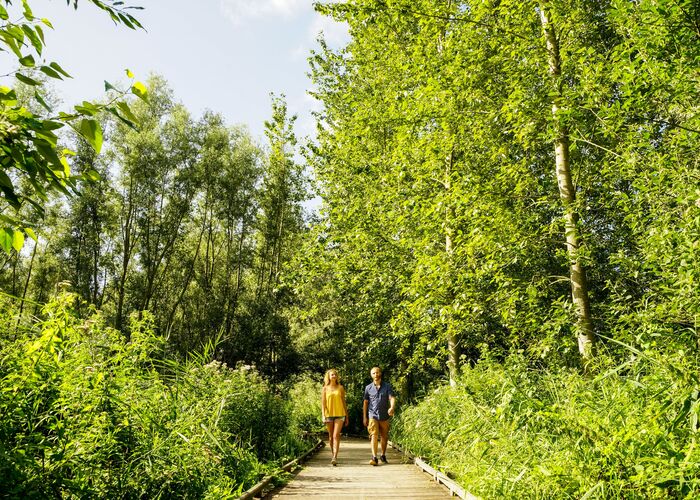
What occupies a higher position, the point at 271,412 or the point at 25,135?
the point at 25,135

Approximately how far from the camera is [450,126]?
10.5 m

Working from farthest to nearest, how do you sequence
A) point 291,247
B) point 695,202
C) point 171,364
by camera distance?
point 291,247 → point 171,364 → point 695,202

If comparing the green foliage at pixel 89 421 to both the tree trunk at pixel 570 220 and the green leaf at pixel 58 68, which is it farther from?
the tree trunk at pixel 570 220

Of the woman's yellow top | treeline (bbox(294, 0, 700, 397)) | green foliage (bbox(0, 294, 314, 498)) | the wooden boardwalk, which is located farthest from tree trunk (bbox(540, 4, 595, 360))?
green foliage (bbox(0, 294, 314, 498))

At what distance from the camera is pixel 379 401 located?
10.6 metres

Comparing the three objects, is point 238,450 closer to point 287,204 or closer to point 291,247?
point 287,204

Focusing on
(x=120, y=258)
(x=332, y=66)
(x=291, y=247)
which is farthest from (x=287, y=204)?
(x=120, y=258)

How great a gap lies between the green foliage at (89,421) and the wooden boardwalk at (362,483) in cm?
146

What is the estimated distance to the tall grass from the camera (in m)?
3.25

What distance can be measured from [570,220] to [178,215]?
29.2m

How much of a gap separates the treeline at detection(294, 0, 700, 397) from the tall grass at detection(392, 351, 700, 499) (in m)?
0.44

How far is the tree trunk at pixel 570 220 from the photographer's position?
25.3 ft

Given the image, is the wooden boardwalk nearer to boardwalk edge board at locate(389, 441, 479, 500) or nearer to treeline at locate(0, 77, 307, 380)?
boardwalk edge board at locate(389, 441, 479, 500)

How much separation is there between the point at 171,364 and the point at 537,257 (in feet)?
27.0
